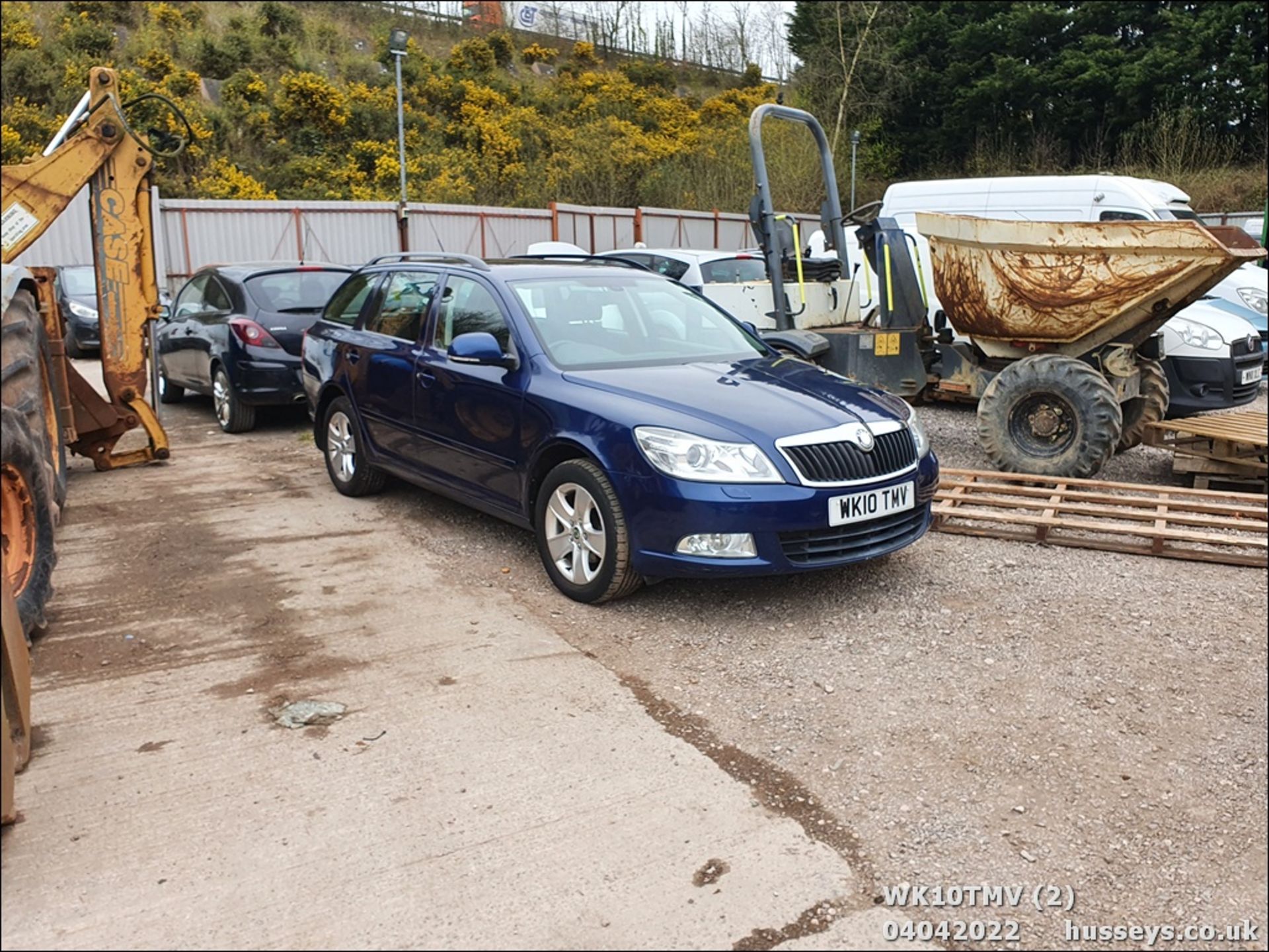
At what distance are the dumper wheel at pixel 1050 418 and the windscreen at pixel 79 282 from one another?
1354 centimetres

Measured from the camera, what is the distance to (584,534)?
4.95 metres

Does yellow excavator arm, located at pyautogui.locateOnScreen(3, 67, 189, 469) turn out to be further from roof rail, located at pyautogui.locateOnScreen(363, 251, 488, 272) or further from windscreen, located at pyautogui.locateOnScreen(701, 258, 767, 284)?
windscreen, located at pyautogui.locateOnScreen(701, 258, 767, 284)

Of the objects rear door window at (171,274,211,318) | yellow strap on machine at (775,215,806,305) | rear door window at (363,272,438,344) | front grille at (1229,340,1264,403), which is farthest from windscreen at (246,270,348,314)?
front grille at (1229,340,1264,403)

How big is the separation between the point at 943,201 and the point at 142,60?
22.9 m

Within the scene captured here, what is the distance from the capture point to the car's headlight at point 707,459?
4559 millimetres

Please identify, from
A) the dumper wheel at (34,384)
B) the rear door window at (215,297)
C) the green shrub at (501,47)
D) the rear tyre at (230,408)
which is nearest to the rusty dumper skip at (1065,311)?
the dumper wheel at (34,384)

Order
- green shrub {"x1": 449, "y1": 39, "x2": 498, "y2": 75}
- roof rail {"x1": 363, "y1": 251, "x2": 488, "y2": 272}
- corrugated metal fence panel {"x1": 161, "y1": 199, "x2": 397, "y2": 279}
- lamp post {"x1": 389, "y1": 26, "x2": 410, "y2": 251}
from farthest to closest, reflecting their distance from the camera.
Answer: green shrub {"x1": 449, "y1": 39, "x2": 498, "y2": 75} → corrugated metal fence panel {"x1": 161, "y1": 199, "x2": 397, "y2": 279} → lamp post {"x1": 389, "y1": 26, "x2": 410, "y2": 251} → roof rail {"x1": 363, "y1": 251, "x2": 488, "y2": 272}

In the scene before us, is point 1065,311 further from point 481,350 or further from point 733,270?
point 733,270

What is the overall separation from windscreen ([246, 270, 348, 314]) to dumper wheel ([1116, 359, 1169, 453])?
22.1ft

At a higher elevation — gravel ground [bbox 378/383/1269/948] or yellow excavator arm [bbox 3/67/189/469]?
yellow excavator arm [bbox 3/67/189/469]

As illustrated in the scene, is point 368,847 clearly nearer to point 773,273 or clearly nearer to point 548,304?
point 548,304

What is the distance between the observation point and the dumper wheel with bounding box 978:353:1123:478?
279 inches

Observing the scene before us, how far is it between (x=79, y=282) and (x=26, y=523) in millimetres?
13257

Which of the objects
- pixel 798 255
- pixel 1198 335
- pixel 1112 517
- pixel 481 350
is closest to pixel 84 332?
pixel 798 255
